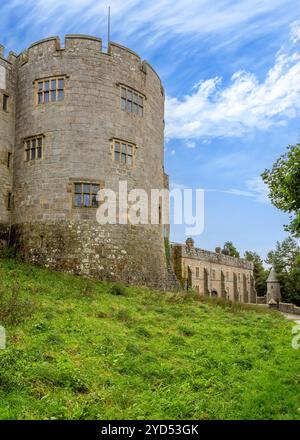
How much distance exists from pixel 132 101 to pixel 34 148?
617 cm

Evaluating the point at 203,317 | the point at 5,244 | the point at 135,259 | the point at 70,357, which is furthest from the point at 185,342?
the point at 5,244

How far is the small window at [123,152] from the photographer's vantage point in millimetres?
23062

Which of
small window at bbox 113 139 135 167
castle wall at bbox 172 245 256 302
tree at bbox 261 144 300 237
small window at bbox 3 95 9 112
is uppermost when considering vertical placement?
small window at bbox 3 95 9 112

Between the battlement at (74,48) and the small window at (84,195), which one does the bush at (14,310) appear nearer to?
the small window at (84,195)

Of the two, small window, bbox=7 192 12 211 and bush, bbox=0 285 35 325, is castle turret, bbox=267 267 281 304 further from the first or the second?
bush, bbox=0 285 35 325

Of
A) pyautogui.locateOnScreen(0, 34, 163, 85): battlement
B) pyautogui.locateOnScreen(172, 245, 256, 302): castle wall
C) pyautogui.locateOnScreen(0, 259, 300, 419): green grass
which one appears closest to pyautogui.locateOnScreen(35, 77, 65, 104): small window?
pyautogui.locateOnScreen(0, 34, 163, 85): battlement

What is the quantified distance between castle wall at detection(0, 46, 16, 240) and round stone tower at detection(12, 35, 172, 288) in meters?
0.41

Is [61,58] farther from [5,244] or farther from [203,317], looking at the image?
[203,317]

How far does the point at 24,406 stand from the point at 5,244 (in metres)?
17.5

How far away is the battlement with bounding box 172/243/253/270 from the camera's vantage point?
1719 inches

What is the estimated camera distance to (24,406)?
675cm

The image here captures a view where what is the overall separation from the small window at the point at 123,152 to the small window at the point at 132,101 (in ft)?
6.89

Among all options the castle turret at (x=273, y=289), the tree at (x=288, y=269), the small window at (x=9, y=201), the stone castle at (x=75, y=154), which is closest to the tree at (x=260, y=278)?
the tree at (x=288, y=269)

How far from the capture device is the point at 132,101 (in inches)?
957
